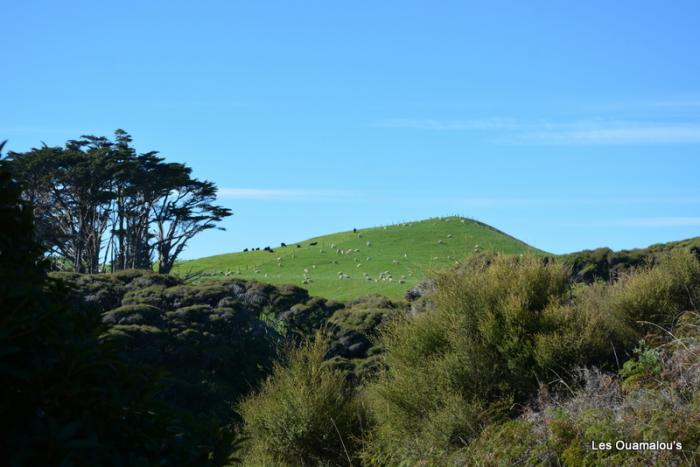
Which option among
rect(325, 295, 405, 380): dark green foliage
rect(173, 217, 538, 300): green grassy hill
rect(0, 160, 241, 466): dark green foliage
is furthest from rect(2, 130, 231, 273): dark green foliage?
rect(0, 160, 241, 466): dark green foliage

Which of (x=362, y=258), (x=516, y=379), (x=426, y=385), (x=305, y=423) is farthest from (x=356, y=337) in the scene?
(x=362, y=258)

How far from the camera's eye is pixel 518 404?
10875mm

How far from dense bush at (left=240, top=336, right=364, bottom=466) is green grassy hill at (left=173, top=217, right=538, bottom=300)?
25934 millimetres

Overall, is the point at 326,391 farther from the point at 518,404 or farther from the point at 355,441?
the point at 518,404

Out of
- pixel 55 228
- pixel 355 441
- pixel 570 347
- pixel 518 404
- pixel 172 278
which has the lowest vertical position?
pixel 355 441

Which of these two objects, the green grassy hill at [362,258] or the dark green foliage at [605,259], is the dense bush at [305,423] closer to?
the dark green foliage at [605,259]

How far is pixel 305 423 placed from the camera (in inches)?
476

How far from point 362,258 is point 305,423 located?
4449 cm

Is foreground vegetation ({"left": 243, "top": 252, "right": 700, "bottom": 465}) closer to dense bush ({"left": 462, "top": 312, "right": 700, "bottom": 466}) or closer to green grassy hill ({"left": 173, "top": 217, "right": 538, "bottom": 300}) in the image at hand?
dense bush ({"left": 462, "top": 312, "right": 700, "bottom": 466})

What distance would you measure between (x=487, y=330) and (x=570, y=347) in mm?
1337

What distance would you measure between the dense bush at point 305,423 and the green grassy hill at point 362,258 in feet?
85.1

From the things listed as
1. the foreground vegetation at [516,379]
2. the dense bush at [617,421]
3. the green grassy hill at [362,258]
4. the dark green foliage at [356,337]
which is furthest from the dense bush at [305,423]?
the green grassy hill at [362,258]

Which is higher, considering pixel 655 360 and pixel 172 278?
pixel 172 278

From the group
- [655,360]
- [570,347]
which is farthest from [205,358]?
[655,360]
